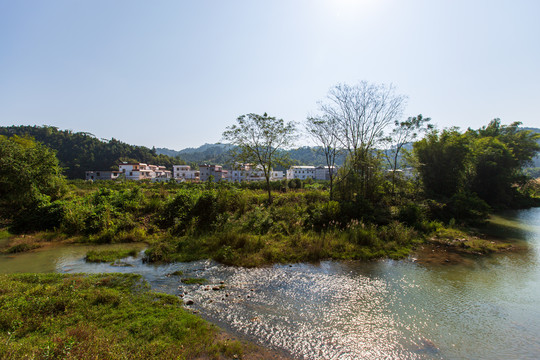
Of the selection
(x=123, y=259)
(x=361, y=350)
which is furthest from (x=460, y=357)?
(x=123, y=259)

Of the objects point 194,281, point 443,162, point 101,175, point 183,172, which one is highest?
point 443,162

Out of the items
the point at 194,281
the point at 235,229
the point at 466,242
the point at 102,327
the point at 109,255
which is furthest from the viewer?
the point at 466,242

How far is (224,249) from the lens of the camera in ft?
31.6

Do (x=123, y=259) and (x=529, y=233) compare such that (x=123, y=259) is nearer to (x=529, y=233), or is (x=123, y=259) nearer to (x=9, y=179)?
(x=9, y=179)

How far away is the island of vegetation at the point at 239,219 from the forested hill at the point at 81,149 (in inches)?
2626

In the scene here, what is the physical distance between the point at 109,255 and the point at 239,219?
587 centimetres

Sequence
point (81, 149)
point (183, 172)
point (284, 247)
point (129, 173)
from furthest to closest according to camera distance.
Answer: point (183, 172) → point (81, 149) → point (129, 173) → point (284, 247)

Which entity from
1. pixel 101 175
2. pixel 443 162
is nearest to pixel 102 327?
pixel 443 162

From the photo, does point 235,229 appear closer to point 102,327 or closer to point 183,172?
point 102,327

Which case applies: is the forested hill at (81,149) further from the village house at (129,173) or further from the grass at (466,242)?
the grass at (466,242)

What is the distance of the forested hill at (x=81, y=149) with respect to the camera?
7662 cm

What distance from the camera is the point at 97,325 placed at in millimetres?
4672

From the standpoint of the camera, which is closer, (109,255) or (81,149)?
(109,255)

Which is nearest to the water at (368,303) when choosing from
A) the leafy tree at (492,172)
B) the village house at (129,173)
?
the leafy tree at (492,172)
